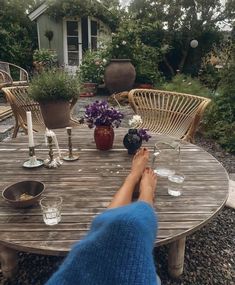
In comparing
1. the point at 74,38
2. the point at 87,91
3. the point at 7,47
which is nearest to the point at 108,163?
the point at 87,91

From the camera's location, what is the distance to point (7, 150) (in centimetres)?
193

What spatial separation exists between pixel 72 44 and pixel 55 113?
7623 millimetres

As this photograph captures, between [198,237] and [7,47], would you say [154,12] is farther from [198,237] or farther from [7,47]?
[198,237]

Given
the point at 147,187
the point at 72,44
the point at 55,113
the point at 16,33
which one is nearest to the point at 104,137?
the point at 147,187

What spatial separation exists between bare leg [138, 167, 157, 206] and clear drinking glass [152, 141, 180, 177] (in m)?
0.23

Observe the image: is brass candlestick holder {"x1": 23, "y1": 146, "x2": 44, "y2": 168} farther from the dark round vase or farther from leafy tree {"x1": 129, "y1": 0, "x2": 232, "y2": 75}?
leafy tree {"x1": 129, "y1": 0, "x2": 232, "y2": 75}

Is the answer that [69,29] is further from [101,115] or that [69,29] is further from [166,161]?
[166,161]

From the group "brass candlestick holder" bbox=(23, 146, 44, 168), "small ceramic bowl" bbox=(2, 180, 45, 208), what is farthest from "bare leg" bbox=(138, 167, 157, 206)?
"brass candlestick holder" bbox=(23, 146, 44, 168)

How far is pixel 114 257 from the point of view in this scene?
527 mm

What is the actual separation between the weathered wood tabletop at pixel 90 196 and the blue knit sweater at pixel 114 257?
0.48m

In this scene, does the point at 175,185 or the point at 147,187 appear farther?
the point at 175,185

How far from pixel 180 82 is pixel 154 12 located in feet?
14.9

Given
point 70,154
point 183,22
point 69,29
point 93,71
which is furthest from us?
point 69,29

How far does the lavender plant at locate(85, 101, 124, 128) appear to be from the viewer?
5.98 ft
